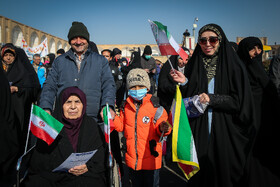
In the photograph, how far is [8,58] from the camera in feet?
14.7

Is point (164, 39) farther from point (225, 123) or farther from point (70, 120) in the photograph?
point (70, 120)

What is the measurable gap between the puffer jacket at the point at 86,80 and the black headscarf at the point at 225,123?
1.21 meters

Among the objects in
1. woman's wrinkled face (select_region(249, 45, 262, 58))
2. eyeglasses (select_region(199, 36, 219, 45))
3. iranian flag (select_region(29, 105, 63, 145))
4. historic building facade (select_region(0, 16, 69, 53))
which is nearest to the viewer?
eyeglasses (select_region(199, 36, 219, 45))

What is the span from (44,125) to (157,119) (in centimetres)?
130

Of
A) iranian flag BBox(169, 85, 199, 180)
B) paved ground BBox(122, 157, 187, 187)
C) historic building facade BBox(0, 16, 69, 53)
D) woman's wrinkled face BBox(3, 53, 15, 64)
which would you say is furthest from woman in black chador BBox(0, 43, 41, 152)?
historic building facade BBox(0, 16, 69, 53)

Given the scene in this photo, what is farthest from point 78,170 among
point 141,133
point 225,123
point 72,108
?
point 225,123

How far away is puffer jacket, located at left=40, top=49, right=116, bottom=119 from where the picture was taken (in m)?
2.99

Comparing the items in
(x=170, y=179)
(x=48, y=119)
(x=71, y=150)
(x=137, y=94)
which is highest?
(x=137, y=94)

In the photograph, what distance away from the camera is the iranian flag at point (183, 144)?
85.2 inches

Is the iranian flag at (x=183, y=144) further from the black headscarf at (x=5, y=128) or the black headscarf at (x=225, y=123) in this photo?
the black headscarf at (x=5, y=128)

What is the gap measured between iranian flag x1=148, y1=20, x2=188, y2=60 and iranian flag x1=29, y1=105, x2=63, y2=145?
1.34m

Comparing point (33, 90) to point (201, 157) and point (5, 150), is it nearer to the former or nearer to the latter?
point (5, 150)

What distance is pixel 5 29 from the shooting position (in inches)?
1409

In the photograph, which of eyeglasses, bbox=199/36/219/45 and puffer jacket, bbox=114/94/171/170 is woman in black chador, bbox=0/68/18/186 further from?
eyeglasses, bbox=199/36/219/45
